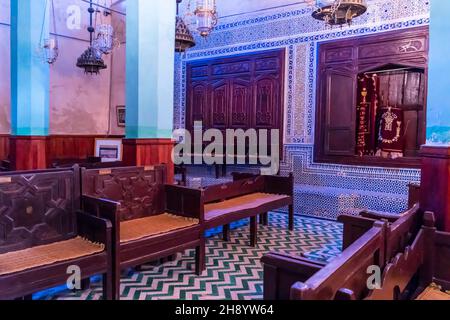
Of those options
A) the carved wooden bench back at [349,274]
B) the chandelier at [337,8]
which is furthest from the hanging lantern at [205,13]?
the carved wooden bench back at [349,274]

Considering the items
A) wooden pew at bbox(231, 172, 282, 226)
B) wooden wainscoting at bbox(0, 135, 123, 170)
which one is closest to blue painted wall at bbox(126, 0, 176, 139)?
wooden pew at bbox(231, 172, 282, 226)

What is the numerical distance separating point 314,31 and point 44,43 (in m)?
4.59

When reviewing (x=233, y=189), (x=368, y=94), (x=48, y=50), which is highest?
(x=48, y=50)

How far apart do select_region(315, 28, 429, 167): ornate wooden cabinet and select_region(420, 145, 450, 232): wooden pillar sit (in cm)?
379

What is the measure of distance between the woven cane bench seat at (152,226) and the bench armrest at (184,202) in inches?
2.3

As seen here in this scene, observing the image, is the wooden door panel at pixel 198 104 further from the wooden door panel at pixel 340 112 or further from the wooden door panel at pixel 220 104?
the wooden door panel at pixel 340 112

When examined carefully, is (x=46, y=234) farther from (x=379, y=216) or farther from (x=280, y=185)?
(x=280, y=185)

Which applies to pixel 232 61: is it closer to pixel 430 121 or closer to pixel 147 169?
pixel 147 169

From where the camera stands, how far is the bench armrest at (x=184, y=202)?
3.83 meters

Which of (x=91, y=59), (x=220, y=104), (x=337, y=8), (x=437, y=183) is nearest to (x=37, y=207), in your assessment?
(x=437, y=183)

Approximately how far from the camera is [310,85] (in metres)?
7.27

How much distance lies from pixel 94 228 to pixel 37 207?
475 mm

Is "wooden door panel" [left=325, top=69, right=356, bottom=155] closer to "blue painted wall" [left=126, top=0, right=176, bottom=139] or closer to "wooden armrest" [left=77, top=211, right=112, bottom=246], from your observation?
"blue painted wall" [left=126, top=0, right=176, bottom=139]

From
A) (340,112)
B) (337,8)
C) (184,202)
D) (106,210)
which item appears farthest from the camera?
(340,112)
